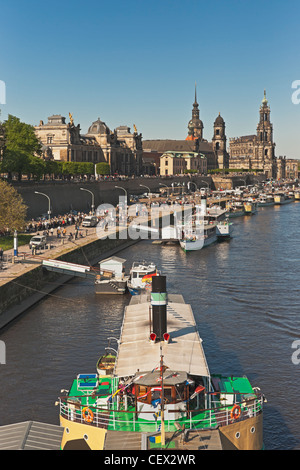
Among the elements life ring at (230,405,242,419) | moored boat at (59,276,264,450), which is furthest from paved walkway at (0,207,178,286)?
life ring at (230,405,242,419)

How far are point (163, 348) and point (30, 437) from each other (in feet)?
18.9

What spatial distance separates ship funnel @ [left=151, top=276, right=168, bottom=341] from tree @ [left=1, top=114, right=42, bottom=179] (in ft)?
217

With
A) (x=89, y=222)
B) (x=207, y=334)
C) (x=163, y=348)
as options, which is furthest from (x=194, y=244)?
(x=163, y=348)

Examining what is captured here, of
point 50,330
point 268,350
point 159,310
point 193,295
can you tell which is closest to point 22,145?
point 193,295

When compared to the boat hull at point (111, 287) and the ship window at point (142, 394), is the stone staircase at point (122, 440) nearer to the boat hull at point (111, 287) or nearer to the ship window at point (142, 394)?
the ship window at point (142, 394)

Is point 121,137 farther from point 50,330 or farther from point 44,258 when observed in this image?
point 50,330

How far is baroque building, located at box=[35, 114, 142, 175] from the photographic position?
14750 centimetres

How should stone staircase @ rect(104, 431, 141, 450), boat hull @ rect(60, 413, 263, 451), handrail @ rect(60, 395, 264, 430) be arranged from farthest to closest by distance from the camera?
1. handrail @ rect(60, 395, 264, 430)
2. boat hull @ rect(60, 413, 263, 451)
3. stone staircase @ rect(104, 431, 141, 450)

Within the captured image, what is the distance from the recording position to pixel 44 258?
51.8m

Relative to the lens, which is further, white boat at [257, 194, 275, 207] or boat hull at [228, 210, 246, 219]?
white boat at [257, 194, 275, 207]

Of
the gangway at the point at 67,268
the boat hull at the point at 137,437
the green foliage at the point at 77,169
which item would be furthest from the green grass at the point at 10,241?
the green foliage at the point at 77,169

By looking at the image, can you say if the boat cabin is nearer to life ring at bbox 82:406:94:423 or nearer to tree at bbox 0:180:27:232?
tree at bbox 0:180:27:232

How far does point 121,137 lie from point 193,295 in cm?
15509

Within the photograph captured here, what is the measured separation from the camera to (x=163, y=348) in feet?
70.2
